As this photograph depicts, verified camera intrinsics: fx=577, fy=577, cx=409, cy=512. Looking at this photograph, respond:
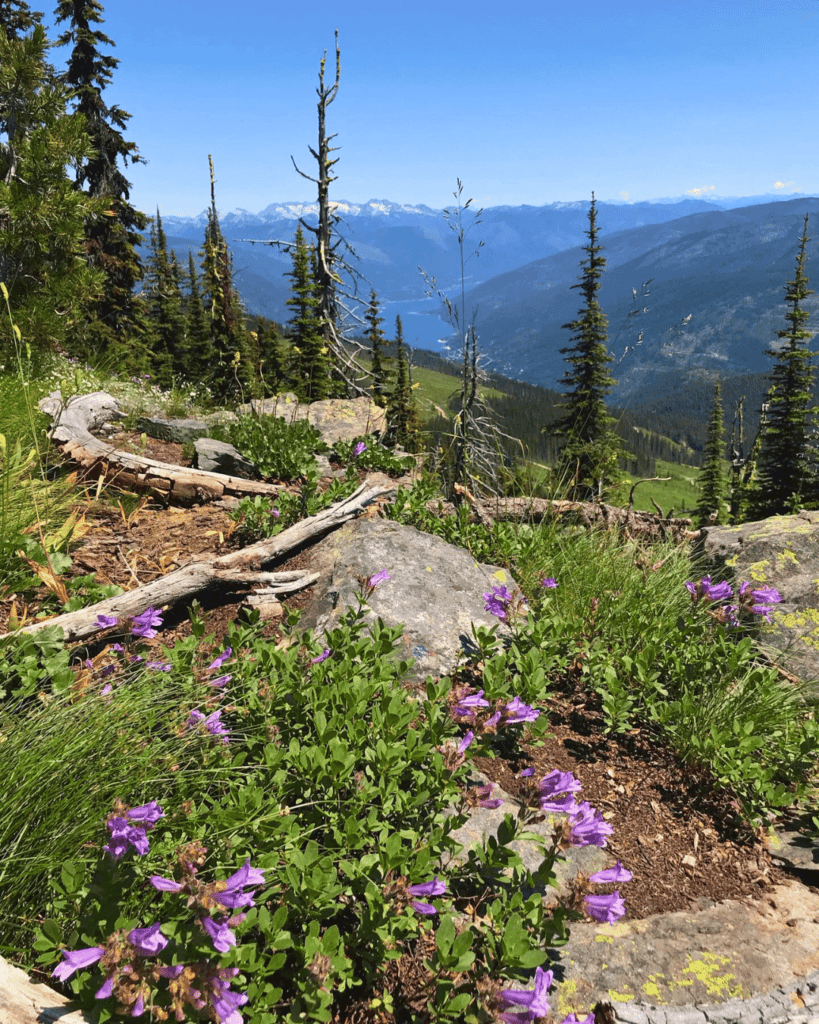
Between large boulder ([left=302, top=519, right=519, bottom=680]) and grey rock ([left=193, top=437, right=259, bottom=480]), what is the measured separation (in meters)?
2.46

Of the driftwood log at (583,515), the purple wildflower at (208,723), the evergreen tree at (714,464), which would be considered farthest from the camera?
the evergreen tree at (714,464)

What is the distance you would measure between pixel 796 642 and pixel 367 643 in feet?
11.9

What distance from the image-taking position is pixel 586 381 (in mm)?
32656

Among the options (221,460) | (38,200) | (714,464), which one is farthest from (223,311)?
(714,464)

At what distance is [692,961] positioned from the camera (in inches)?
93.8

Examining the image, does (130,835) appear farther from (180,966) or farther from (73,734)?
(73,734)

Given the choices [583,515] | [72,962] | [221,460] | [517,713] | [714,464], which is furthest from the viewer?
[714,464]

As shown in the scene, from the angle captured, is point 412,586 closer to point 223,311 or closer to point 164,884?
point 164,884

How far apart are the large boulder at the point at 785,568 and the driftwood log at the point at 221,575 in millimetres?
3650

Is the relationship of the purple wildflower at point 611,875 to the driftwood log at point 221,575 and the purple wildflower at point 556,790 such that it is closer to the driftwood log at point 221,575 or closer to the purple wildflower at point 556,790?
the purple wildflower at point 556,790

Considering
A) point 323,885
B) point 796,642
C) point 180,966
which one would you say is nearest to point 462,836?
point 323,885

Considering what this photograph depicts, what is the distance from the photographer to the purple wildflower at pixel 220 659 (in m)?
2.97

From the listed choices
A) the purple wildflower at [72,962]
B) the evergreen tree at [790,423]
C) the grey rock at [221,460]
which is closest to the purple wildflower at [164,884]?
the purple wildflower at [72,962]

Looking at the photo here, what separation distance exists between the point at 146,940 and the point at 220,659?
1.51m
